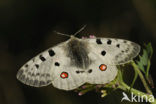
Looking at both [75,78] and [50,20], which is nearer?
[75,78]

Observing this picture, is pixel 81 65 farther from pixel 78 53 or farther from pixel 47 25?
pixel 47 25

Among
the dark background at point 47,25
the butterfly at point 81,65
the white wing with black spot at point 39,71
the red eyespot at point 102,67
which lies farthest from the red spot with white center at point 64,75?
the dark background at point 47,25

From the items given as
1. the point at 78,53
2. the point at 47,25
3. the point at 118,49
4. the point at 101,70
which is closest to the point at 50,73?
the point at 78,53

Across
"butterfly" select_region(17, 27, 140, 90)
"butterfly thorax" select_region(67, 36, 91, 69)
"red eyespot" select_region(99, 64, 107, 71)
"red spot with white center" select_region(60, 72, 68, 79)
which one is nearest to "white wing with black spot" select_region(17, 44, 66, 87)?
"butterfly" select_region(17, 27, 140, 90)

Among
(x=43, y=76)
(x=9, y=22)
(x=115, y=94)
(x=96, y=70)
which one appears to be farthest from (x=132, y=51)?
(x=9, y=22)

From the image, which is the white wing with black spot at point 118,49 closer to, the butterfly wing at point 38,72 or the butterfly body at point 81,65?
the butterfly body at point 81,65

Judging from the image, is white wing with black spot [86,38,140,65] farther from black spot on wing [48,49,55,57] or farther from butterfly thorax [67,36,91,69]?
black spot on wing [48,49,55,57]

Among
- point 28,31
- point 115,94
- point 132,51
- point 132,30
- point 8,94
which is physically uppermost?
point 28,31

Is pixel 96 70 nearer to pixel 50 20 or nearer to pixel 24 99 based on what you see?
pixel 24 99
